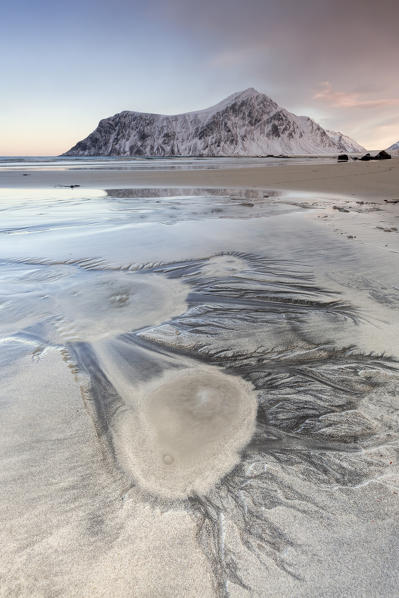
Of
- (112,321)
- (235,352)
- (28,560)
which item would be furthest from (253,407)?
(112,321)

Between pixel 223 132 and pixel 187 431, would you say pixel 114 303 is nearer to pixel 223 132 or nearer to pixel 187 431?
pixel 187 431

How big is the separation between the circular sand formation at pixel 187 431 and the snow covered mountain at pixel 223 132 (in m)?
172

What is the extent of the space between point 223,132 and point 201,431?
187 m

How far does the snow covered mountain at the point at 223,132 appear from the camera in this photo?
16738cm

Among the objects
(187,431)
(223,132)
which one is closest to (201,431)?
(187,431)

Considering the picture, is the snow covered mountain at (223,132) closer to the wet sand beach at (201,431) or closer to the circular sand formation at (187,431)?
the wet sand beach at (201,431)

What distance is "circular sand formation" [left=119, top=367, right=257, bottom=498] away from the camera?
4.16 feet

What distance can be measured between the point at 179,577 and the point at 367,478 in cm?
74

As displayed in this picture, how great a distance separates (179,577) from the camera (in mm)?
959

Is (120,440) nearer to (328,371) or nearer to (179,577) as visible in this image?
(179,577)

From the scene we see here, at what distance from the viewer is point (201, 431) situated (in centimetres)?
149

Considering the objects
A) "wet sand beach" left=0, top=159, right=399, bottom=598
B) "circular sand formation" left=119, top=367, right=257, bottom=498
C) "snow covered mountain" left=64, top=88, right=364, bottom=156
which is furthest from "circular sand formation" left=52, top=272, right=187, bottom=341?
"snow covered mountain" left=64, top=88, right=364, bottom=156

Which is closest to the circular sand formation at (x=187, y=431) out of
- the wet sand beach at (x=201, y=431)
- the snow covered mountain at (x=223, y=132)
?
the wet sand beach at (x=201, y=431)

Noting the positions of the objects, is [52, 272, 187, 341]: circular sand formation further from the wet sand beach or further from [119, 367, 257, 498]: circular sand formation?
[119, 367, 257, 498]: circular sand formation
